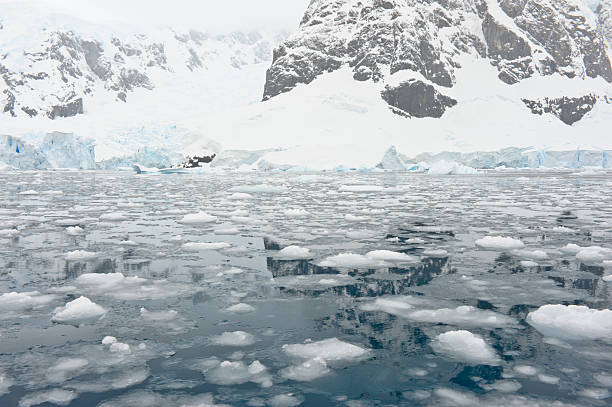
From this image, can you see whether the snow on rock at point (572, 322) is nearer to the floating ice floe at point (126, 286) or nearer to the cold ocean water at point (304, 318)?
the cold ocean water at point (304, 318)

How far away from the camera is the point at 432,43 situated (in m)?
92.2

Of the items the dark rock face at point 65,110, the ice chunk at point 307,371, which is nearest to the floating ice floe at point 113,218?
the ice chunk at point 307,371

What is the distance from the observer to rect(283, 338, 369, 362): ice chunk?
3.36m

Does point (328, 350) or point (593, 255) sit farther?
point (593, 255)

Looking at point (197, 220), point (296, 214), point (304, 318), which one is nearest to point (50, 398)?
point (304, 318)

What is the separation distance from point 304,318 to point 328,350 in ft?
2.51

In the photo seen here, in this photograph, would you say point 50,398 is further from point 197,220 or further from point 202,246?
point 197,220

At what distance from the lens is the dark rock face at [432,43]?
3519 inches

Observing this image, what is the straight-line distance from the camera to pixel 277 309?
4.43 metres

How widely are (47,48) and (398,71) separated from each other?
93.7 metres

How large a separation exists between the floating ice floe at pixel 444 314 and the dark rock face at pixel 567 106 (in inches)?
3701

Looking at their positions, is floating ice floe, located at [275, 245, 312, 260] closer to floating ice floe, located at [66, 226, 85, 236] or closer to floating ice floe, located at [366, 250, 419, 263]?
floating ice floe, located at [366, 250, 419, 263]

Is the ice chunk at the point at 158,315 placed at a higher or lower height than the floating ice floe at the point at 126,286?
lower

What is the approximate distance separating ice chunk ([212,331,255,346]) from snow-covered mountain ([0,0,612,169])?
4115 cm
